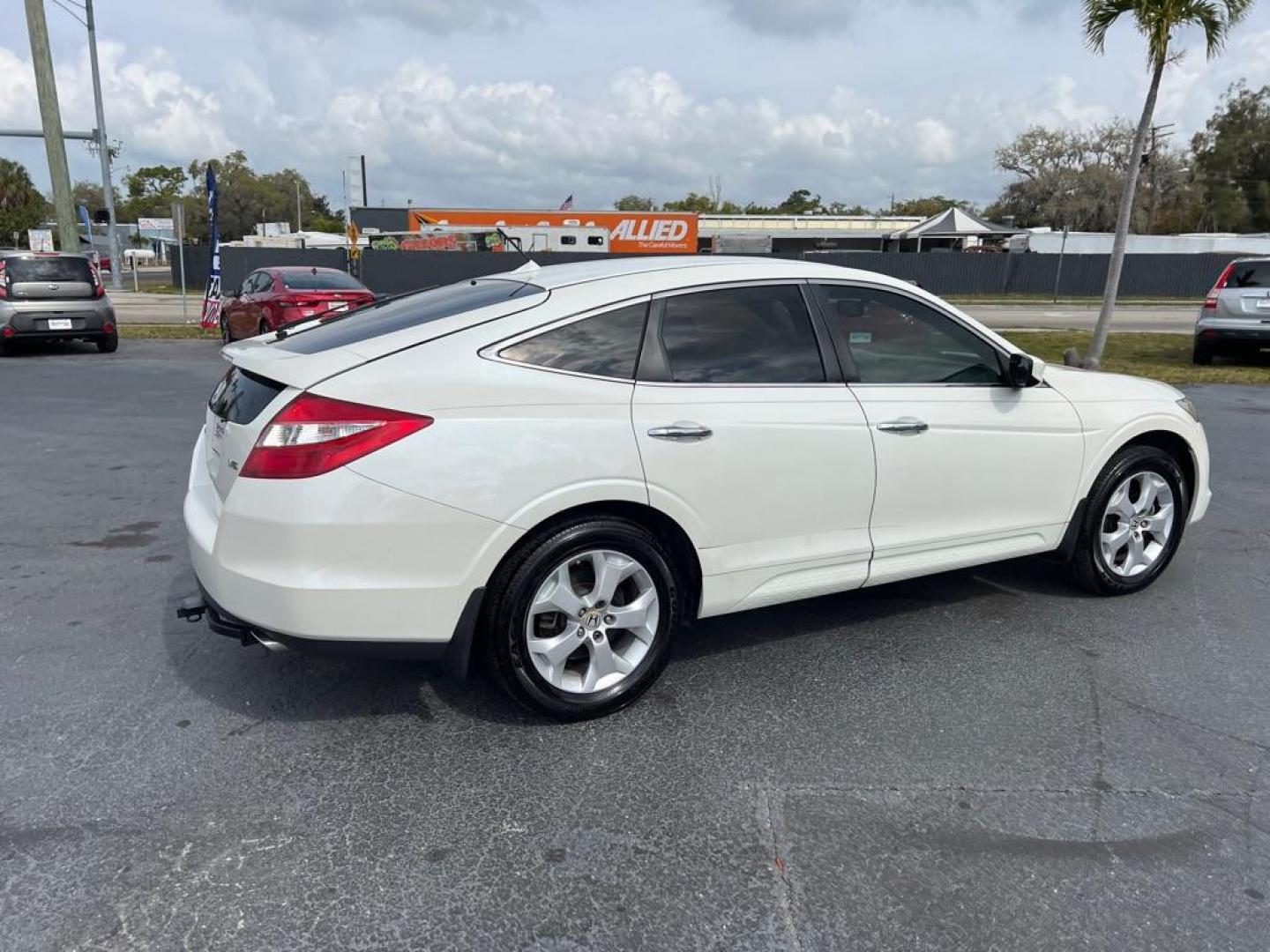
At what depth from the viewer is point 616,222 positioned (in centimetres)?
3831

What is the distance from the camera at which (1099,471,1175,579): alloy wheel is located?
466 cm

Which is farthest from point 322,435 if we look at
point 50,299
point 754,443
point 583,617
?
point 50,299

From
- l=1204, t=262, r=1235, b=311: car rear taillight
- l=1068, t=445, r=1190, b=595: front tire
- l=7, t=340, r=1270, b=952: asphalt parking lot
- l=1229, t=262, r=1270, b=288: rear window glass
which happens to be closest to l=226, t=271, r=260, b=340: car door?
Answer: l=7, t=340, r=1270, b=952: asphalt parking lot

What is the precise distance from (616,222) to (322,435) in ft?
121

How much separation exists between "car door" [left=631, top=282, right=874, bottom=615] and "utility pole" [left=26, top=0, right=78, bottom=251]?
20656 mm

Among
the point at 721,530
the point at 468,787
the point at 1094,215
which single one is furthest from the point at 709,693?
the point at 1094,215

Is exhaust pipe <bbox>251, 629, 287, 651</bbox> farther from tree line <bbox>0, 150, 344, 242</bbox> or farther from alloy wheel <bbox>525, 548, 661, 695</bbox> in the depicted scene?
tree line <bbox>0, 150, 344, 242</bbox>

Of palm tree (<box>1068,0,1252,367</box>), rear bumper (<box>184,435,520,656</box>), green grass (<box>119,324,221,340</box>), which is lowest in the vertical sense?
green grass (<box>119,324,221,340</box>)

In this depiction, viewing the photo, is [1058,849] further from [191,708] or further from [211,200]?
[211,200]

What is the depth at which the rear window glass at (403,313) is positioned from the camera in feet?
11.4

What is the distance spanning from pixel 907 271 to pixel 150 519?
3486 centimetres

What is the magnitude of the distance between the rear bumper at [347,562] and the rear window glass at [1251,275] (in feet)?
46.6

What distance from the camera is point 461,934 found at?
2.36 metres

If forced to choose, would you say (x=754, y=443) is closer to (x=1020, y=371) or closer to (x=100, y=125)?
(x=1020, y=371)
